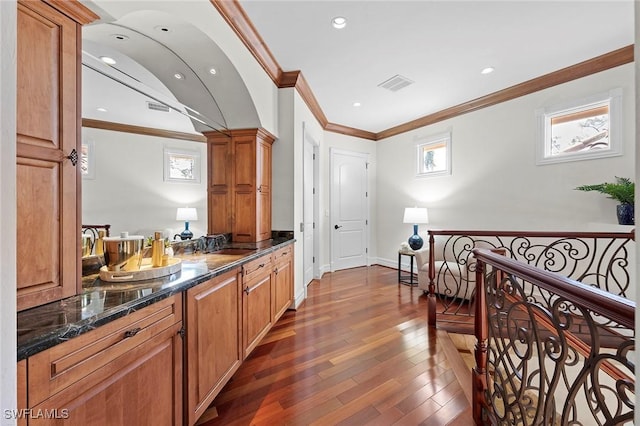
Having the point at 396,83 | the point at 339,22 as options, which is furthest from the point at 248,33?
the point at 396,83

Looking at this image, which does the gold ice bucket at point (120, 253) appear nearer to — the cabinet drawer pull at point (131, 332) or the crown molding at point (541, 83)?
the cabinet drawer pull at point (131, 332)

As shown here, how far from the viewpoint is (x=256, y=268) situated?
7.06ft

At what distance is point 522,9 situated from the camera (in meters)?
2.18

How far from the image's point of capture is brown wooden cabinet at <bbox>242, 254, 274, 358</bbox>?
1.95m

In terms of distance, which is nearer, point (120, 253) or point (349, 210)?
point (120, 253)

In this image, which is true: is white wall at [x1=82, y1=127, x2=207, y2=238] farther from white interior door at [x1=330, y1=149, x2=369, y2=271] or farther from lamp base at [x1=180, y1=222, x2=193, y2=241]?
white interior door at [x1=330, y1=149, x2=369, y2=271]

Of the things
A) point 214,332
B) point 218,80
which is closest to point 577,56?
point 218,80

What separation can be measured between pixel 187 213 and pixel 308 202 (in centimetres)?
198

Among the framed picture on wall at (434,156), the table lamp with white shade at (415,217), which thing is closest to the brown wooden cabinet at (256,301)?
the table lamp with white shade at (415,217)

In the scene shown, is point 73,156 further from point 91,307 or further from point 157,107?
point 157,107

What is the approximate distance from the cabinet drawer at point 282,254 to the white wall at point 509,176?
2.80 m

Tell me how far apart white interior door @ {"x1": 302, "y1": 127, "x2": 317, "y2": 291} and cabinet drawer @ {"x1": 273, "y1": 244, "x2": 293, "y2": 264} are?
21.7 inches

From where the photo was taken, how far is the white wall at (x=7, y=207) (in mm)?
626

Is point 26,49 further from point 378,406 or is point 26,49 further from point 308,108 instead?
point 308,108
